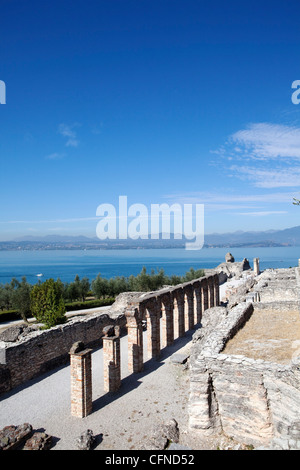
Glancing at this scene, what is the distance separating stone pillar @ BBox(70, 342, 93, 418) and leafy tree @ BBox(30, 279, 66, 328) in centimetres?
1391

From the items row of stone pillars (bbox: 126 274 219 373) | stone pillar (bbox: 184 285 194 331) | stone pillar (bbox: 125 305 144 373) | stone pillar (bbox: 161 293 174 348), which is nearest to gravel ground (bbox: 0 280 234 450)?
stone pillar (bbox: 125 305 144 373)

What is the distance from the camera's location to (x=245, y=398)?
25.2 feet

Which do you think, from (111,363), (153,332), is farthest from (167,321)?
(111,363)

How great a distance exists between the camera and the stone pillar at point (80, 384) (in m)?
10.5

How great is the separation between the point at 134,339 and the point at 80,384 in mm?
4159

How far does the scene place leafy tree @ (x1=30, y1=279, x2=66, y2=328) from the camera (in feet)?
78.6

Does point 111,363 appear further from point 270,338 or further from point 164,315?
point 164,315

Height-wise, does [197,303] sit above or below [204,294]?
below

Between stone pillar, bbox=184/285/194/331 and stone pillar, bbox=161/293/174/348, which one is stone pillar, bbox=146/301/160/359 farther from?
stone pillar, bbox=184/285/194/331

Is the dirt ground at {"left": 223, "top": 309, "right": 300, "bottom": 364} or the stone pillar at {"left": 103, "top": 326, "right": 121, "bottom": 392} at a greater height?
the dirt ground at {"left": 223, "top": 309, "right": 300, "bottom": 364}

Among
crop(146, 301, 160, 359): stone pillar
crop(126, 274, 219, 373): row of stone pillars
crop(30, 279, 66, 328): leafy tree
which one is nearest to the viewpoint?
crop(126, 274, 219, 373): row of stone pillars

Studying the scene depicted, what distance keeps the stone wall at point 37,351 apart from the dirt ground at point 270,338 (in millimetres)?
8486

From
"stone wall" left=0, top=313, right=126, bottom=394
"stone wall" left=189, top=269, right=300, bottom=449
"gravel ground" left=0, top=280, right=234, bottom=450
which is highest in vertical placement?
"stone wall" left=189, top=269, right=300, bottom=449

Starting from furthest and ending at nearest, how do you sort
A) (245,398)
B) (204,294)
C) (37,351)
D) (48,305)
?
(204,294), (48,305), (37,351), (245,398)
